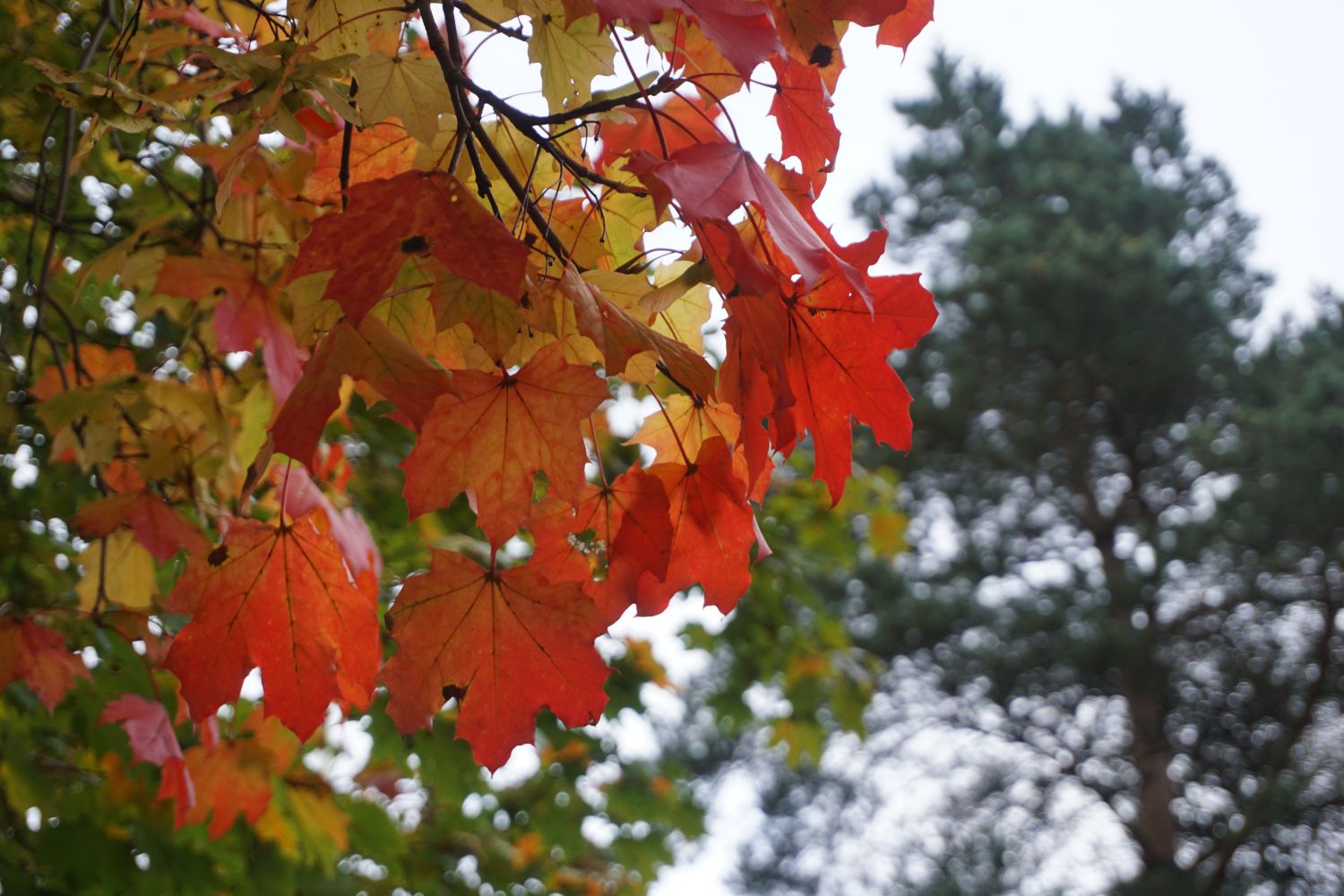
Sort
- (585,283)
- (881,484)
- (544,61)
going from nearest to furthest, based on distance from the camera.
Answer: (585,283)
(544,61)
(881,484)

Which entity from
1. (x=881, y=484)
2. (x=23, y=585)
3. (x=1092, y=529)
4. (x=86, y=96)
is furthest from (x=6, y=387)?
(x=1092, y=529)

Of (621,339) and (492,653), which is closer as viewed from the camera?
(621,339)

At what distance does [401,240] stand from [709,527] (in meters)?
0.42

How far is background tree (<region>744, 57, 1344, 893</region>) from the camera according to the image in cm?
773

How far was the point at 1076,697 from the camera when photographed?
8.73 metres

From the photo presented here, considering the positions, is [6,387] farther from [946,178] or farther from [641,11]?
[946,178]

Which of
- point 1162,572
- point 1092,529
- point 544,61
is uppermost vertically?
point 1092,529

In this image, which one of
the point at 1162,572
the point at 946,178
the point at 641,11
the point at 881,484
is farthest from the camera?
the point at 946,178

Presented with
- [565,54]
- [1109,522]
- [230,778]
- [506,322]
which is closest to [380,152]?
[565,54]

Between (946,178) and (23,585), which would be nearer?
(23,585)

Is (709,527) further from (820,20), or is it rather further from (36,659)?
(36,659)

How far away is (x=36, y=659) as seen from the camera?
4.72 ft

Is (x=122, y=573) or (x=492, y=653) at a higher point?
(x=122, y=573)

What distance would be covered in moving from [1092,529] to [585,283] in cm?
913
